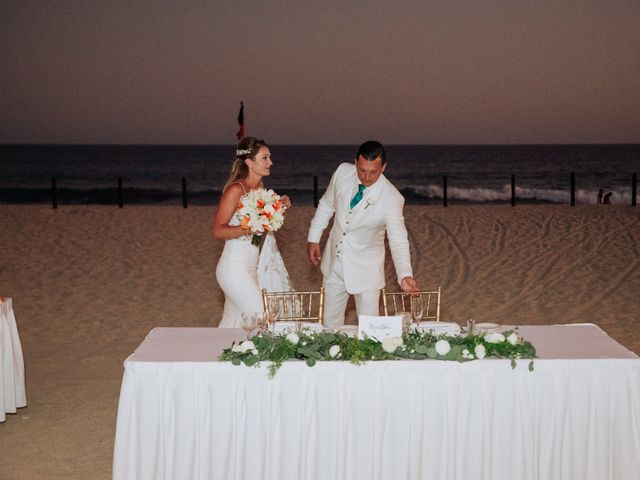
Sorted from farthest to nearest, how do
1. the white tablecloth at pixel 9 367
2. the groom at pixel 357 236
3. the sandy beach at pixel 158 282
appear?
the sandy beach at pixel 158 282, the groom at pixel 357 236, the white tablecloth at pixel 9 367

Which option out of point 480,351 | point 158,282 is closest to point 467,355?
point 480,351

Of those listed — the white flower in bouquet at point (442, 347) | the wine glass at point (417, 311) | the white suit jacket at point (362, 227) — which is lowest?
the white flower in bouquet at point (442, 347)

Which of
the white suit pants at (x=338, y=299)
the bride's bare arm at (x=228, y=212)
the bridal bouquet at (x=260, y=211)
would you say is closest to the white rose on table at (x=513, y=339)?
the white suit pants at (x=338, y=299)

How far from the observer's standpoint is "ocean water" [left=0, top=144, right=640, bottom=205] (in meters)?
31.7

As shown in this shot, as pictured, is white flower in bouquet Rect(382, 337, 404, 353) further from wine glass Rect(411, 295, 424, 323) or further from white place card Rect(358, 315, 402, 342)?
wine glass Rect(411, 295, 424, 323)

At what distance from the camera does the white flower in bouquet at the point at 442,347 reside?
4.00 meters

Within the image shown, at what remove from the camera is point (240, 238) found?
618 cm

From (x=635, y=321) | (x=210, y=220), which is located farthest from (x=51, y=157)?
(x=635, y=321)

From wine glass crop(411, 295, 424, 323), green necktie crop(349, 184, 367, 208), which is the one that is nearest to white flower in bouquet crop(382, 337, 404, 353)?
wine glass crop(411, 295, 424, 323)

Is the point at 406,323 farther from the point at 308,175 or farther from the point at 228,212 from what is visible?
the point at 308,175

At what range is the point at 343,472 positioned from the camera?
405 centimetres

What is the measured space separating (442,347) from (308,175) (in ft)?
146

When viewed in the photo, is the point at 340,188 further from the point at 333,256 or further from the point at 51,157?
the point at 51,157

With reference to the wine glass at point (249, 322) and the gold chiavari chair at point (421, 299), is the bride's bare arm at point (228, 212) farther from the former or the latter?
the wine glass at point (249, 322)
